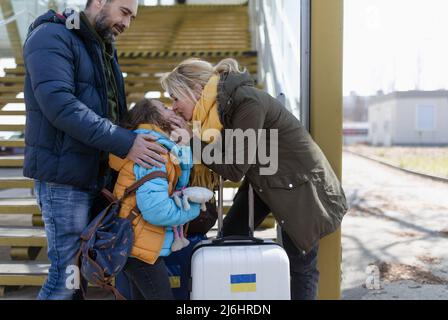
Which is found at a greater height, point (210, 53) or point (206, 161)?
point (210, 53)

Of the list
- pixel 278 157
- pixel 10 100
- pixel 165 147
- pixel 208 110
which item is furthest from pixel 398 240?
pixel 10 100

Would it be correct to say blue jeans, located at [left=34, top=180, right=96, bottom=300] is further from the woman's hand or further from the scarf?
the scarf

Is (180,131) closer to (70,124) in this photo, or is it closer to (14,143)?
(70,124)

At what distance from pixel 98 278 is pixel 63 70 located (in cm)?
83

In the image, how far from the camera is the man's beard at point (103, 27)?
6.48 ft

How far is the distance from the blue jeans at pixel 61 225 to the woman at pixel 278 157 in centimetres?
53

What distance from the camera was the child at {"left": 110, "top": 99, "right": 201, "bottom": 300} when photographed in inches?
72.8

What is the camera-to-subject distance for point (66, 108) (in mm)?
1790

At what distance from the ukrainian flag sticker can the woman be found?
295 millimetres

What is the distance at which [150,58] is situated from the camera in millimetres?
6664

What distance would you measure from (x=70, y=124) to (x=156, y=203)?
443 mm
